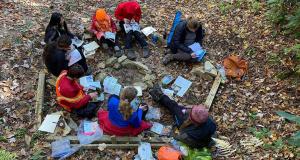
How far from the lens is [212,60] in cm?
1065

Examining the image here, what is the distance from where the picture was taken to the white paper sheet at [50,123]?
8.03 metres

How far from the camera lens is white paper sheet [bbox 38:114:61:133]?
8031 millimetres

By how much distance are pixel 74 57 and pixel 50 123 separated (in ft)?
5.87

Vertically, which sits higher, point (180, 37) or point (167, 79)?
point (180, 37)

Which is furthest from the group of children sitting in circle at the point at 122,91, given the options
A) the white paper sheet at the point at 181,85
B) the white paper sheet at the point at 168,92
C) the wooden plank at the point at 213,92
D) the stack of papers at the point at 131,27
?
the wooden plank at the point at 213,92

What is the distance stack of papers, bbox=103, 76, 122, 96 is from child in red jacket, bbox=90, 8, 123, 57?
1030 mm

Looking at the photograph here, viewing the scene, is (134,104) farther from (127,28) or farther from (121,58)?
(127,28)

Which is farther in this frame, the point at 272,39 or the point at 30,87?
the point at 272,39

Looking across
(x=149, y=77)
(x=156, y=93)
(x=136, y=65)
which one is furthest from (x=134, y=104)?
(x=136, y=65)

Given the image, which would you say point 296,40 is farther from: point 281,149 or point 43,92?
point 43,92

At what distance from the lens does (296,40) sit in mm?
10250

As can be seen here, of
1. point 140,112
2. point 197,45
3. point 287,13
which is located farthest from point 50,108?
point 287,13

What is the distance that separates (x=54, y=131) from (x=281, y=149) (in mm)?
4640

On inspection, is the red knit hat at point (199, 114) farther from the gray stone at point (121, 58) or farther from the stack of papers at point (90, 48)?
the stack of papers at point (90, 48)
